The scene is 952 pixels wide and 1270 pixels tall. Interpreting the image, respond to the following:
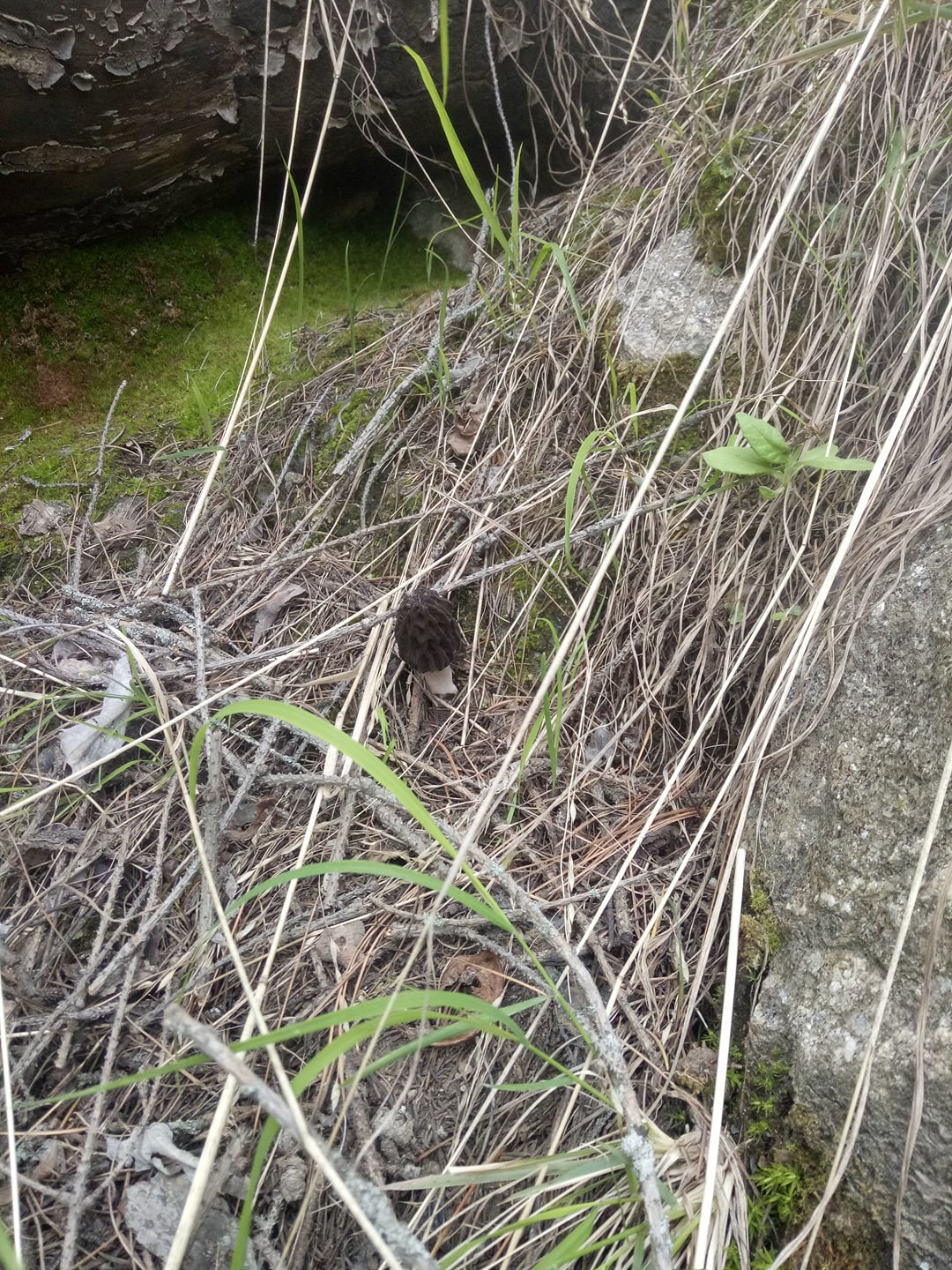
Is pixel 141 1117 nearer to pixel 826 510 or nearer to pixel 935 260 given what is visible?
pixel 826 510

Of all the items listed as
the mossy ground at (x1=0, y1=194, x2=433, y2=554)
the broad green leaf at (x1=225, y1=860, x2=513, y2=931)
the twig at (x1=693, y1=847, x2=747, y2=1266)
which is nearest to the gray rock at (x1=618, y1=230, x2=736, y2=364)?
the mossy ground at (x1=0, y1=194, x2=433, y2=554)

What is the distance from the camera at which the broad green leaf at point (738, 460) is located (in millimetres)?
1446

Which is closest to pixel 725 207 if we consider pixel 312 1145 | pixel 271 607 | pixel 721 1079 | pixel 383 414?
pixel 383 414

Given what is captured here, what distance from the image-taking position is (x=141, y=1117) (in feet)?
3.93

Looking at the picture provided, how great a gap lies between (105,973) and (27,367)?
1.89 m

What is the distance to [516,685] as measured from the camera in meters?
1.71

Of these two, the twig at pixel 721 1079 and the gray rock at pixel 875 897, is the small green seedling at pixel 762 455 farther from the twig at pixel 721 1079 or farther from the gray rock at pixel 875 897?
the twig at pixel 721 1079

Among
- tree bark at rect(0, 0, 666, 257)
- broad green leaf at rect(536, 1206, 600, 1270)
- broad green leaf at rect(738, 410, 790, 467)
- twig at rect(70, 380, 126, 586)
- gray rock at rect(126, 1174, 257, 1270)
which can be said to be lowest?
gray rock at rect(126, 1174, 257, 1270)

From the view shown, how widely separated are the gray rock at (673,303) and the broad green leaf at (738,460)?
446 millimetres

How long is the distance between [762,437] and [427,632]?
73 centimetres

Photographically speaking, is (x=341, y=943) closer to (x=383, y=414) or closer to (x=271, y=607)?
(x=271, y=607)

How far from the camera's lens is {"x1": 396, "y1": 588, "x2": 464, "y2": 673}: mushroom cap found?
1.55 metres

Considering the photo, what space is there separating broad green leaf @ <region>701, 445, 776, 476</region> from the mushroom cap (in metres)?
0.59

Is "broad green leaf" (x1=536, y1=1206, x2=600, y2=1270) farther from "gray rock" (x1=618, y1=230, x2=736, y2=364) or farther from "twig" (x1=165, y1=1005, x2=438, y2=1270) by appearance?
"gray rock" (x1=618, y1=230, x2=736, y2=364)
